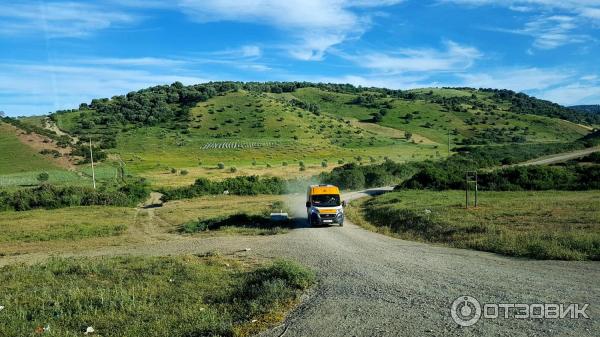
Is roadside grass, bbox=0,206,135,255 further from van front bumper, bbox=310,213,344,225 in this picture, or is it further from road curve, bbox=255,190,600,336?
road curve, bbox=255,190,600,336

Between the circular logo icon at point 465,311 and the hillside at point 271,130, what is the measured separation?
6146cm

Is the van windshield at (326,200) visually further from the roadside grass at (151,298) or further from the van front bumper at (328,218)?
the roadside grass at (151,298)

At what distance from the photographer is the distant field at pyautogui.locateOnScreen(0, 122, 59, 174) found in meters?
83.5

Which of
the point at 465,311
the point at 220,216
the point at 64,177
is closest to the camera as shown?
the point at 465,311

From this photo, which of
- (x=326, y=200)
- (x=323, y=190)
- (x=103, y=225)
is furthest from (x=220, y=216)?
(x=326, y=200)

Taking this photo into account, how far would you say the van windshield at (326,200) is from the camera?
98.0ft

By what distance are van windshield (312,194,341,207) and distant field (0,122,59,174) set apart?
71863 mm

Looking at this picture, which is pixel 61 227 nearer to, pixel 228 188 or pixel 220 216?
pixel 220 216

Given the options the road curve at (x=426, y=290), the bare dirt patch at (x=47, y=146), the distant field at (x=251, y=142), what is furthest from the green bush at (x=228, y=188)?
the road curve at (x=426, y=290)

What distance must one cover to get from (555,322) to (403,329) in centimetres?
329

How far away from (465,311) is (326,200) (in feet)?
63.8

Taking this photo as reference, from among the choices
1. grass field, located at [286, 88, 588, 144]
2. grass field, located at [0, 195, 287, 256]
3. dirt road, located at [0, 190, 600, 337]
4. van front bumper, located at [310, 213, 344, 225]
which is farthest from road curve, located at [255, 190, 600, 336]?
grass field, located at [286, 88, 588, 144]

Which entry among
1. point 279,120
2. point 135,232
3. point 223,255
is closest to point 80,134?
point 279,120

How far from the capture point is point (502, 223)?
80.7 ft
